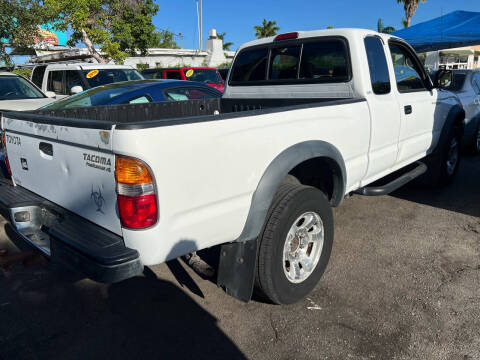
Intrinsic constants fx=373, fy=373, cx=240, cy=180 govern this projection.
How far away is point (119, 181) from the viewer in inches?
72.0

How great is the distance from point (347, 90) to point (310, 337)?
2082 mm

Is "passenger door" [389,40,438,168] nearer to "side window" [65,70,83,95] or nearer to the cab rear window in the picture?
the cab rear window

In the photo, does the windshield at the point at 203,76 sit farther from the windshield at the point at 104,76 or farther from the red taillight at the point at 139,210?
the red taillight at the point at 139,210

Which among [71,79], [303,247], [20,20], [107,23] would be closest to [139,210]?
[303,247]

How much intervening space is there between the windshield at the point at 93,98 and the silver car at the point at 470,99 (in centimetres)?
538

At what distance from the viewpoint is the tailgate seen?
1916 millimetres

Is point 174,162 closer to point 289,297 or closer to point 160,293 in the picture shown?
point 289,297

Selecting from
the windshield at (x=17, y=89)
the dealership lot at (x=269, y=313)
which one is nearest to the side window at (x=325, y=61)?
the dealership lot at (x=269, y=313)

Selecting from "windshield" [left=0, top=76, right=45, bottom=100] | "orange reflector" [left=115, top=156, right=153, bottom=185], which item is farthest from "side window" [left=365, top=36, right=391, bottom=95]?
"windshield" [left=0, top=76, right=45, bottom=100]

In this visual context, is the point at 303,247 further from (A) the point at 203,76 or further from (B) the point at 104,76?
(A) the point at 203,76

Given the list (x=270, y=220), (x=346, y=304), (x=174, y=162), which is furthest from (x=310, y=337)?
(x=174, y=162)

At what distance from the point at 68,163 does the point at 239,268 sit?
120 cm

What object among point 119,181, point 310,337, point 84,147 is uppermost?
point 84,147

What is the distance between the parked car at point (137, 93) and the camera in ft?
17.1
